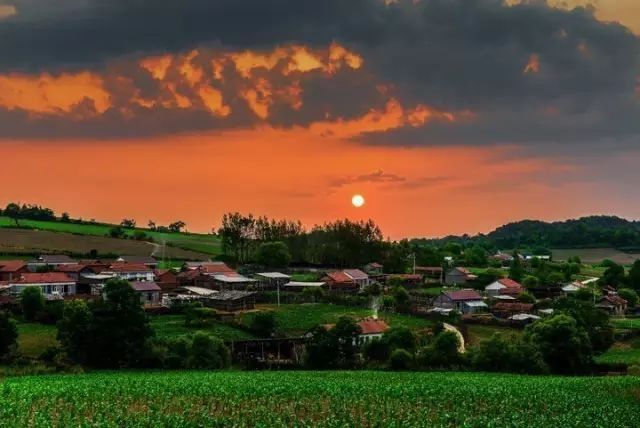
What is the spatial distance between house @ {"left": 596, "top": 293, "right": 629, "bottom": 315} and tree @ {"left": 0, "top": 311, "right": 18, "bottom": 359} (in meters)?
89.4

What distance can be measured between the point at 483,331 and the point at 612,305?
33619 millimetres

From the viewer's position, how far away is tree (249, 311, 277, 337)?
3280 inches

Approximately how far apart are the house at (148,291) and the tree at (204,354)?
109 feet

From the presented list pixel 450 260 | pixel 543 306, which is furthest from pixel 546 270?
pixel 543 306

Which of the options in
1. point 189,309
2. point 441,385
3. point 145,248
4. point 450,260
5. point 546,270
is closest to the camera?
point 441,385

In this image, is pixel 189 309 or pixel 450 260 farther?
pixel 450 260

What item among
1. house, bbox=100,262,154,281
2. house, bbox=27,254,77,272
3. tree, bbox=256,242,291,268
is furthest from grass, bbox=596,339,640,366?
house, bbox=27,254,77,272

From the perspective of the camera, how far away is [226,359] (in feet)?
237

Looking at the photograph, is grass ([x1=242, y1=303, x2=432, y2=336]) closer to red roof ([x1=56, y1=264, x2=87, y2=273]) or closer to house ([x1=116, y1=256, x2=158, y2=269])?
red roof ([x1=56, y1=264, x2=87, y2=273])

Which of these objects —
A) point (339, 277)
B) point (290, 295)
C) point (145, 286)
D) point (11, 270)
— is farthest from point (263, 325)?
point (11, 270)

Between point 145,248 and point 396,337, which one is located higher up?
point 145,248

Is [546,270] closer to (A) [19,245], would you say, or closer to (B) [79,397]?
(A) [19,245]

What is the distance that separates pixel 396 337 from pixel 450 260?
113 meters

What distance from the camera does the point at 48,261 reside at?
4914 inches
